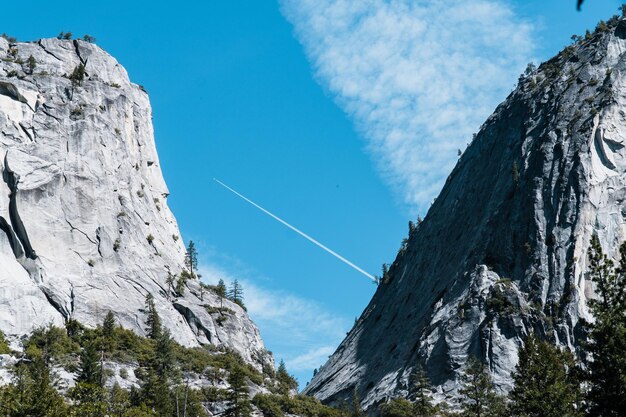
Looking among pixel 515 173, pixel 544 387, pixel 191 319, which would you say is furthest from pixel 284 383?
pixel 544 387

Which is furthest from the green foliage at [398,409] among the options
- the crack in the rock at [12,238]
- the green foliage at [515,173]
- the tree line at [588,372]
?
the crack in the rock at [12,238]

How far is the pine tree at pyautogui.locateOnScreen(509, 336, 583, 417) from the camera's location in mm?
51219

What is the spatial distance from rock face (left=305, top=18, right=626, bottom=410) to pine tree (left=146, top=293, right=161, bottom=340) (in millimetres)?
31975

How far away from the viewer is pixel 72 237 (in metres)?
114

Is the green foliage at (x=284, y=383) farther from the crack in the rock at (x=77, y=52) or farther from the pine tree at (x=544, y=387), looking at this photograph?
the crack in the rock at (x=77, y=52)

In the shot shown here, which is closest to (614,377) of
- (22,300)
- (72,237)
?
(22,300)

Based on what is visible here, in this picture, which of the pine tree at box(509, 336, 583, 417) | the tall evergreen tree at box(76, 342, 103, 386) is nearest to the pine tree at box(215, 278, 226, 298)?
the tall evergreen tree at box(76, 342, 103, 386)

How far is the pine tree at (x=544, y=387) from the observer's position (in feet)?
168

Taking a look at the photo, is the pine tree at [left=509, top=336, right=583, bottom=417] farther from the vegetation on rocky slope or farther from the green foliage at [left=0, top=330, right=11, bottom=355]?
the green foliage at [left=0, top=330, right=11, bottom=355]

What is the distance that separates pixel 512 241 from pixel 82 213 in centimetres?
6690

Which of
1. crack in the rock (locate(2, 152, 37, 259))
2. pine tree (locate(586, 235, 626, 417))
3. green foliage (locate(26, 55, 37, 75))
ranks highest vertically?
green foliage (locate(26, 55, 37, 75))

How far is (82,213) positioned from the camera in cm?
11806

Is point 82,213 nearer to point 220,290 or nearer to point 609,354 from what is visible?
point 220,290

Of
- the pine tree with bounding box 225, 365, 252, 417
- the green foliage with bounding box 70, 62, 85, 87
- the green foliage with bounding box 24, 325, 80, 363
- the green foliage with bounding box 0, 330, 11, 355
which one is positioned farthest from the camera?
the green foliage with bounding box 70, 62, 85, 87
